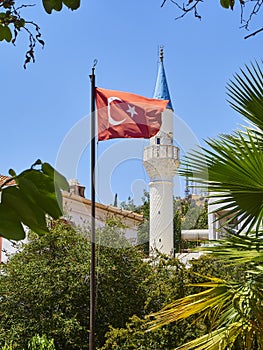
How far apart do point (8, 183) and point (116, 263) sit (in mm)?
9202

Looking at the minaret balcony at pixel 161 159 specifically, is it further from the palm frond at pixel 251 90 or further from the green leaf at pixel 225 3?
the green leaf at pixel 225 3

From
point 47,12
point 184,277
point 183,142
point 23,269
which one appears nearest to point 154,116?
point 183,142

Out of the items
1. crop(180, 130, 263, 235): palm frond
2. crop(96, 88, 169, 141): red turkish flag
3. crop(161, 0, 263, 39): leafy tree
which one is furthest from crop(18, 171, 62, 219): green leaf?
crop(96, 88, 169, 141): red turkish flag

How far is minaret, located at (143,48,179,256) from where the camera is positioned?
13712mm

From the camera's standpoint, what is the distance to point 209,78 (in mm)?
5074

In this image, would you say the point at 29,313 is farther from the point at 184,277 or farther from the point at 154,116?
the point at 154,116

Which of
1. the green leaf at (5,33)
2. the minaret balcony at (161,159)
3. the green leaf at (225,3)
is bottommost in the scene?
the green leaf at (5,33)

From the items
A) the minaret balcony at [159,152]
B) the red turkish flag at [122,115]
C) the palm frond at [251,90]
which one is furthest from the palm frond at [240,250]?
the minaret balcony at [159,152]

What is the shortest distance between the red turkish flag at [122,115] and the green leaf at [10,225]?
6845 millimetres

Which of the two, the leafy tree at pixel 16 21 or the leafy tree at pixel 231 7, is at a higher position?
the leafy tree at pixel 231 7

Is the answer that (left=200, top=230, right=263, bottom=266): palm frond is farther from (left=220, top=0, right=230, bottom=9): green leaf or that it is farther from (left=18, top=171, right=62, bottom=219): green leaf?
(left=18, top=171, right=62, bottom=219): green leaf

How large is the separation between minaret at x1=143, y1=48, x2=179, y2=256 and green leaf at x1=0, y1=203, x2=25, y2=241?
11.2 m

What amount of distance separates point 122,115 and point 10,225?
271 inches

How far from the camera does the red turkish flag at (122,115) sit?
7.36 meters
